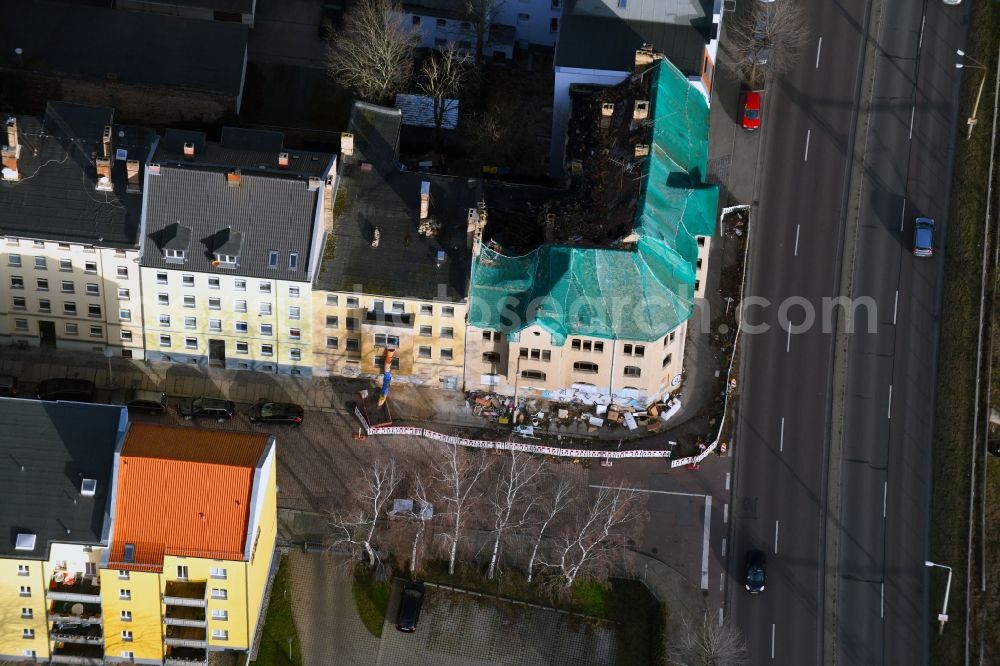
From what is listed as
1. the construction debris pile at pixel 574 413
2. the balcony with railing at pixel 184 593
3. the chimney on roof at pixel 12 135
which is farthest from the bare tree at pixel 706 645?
the chimney on roof at pixel 12 135

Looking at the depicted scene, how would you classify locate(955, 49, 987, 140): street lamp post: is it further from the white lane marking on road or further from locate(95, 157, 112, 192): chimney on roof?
locate(95, 157, 112, 192): chimney on roof

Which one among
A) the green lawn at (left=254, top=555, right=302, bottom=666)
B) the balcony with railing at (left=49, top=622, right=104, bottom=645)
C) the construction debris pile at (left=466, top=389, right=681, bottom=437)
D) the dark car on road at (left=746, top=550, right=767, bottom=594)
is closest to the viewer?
the balcony with railing at (left=49, top=622, right=104, bottom=645)

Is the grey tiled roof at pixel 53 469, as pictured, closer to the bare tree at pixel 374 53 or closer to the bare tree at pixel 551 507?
the bare tree at pixel 551 507

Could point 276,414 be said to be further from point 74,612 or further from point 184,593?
point 74,612

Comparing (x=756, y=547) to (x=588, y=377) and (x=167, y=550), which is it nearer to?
(x=588, y=377)

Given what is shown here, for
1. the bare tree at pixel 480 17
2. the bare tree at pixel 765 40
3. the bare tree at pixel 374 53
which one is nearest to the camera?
the bare tree at pixel 374 53

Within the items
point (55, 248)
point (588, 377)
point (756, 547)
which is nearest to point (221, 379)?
point (55, 248)

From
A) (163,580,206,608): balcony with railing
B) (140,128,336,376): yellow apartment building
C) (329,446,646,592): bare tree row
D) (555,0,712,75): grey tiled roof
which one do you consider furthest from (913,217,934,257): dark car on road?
(163,580,206,608): balcony with railing
